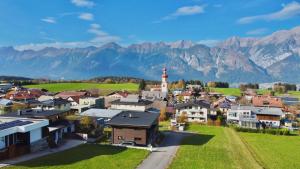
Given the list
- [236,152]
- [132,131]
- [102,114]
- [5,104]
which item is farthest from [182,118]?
[5,104]

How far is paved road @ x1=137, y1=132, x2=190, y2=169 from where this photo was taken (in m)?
30.9

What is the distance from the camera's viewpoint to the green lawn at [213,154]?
32.6m

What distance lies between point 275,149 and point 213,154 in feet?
41.6

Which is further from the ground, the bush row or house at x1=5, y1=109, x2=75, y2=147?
house at x1=5, y1=109, x2=75, y2=147

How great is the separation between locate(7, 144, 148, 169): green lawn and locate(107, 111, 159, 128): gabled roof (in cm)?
387

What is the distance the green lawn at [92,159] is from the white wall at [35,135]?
10.3 feet

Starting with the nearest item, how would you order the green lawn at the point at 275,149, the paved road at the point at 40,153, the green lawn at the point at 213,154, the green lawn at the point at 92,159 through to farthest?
the green lawn at the point at 92,159
the paved road at the point at 40,153
the green lawn at the point at 213,154
the green lawn at the point at 275,149

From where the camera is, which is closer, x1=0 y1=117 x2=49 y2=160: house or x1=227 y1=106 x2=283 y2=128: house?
x1=0 y1=117 x2=49 y2=160: house

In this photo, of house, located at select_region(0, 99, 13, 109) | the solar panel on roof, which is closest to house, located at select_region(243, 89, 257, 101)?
house, located at select_region(0, 99, 13, 109)

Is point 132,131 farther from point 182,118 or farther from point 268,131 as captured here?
point 268,131

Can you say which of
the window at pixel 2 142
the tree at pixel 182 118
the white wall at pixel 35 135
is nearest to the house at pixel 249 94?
the tree at pixel 182 118

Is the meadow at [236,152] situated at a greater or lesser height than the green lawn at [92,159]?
lesser

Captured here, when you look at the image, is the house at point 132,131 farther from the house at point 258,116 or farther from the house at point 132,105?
the house at point 258,116

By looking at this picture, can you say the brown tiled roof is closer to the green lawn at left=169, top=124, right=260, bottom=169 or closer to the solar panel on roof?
the green lawn at left=169, top=124, right=260, bottom=169
